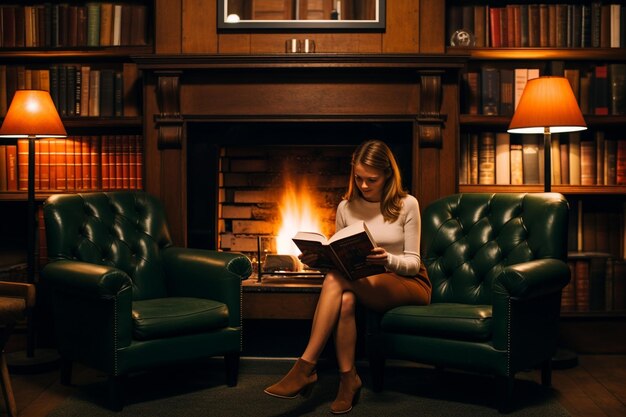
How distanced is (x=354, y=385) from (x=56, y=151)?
215 cm

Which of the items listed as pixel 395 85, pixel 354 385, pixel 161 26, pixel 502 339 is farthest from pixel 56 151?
pixel 502 339

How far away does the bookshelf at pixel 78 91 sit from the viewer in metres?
4.07

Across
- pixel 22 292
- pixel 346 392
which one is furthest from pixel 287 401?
pixel 22 292

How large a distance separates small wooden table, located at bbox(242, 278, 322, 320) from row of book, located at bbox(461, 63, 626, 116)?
131cm

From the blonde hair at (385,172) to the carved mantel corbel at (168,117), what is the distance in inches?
43.1

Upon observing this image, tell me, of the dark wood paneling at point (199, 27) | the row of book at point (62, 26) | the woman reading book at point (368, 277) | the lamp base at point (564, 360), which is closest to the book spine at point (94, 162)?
the row of book at point (62, 26)

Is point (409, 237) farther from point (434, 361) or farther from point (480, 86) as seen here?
point (480, 86)

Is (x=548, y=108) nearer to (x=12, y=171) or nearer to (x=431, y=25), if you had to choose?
(x=431, y=25)

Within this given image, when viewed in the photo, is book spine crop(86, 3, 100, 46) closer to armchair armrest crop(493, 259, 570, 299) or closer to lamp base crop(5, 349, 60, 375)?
lamp base crop(5, 349, 60, 375)

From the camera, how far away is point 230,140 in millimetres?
4156

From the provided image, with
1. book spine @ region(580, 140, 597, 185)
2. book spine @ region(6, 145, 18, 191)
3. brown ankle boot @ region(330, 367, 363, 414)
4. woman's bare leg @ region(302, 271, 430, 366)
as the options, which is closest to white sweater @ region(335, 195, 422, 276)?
woman's bare leg @ region(302, 271, 430, 366)

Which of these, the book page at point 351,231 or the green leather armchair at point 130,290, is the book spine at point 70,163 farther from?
the book page at point 351,231

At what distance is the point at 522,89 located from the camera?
159 inches

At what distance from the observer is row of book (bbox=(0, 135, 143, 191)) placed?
4105 millimetres
